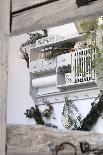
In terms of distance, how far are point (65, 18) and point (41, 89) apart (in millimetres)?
3739

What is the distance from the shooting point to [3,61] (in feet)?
3.13

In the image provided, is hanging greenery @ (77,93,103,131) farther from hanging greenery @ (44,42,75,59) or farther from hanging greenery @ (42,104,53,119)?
hanging greenery @ (44,42,75,59)

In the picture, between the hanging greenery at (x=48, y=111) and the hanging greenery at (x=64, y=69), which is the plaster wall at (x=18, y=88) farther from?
the hanging greenery at (x=64, y=69)

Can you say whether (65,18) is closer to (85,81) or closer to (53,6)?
(53,6)

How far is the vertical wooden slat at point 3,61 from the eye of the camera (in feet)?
3.02

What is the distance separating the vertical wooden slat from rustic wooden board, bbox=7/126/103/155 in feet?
0.07

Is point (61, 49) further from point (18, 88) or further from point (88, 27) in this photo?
point (18, 88)

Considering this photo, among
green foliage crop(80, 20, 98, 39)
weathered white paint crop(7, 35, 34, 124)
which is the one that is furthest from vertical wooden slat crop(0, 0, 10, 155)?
weathered white paint crop(7, 35, 34, 124)

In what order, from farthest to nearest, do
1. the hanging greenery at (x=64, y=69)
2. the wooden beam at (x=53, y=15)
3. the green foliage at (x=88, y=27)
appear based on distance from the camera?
the hanging greenery at (x=64, y=69)
the green foliage at (x=88, y=27)
the wooden beam at (x=53, y=15)

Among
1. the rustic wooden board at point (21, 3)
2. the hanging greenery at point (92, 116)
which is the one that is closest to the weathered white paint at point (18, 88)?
the hanging greenery at point (92, 116)

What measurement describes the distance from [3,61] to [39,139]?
0.20 m

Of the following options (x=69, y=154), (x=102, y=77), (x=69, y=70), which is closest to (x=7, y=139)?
(x=69, y=154)

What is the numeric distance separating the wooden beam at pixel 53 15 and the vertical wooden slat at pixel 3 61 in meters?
0.03

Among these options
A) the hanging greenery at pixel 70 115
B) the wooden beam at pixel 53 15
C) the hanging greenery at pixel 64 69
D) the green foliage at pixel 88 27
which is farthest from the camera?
the hanging greenery at pixel 64 69
